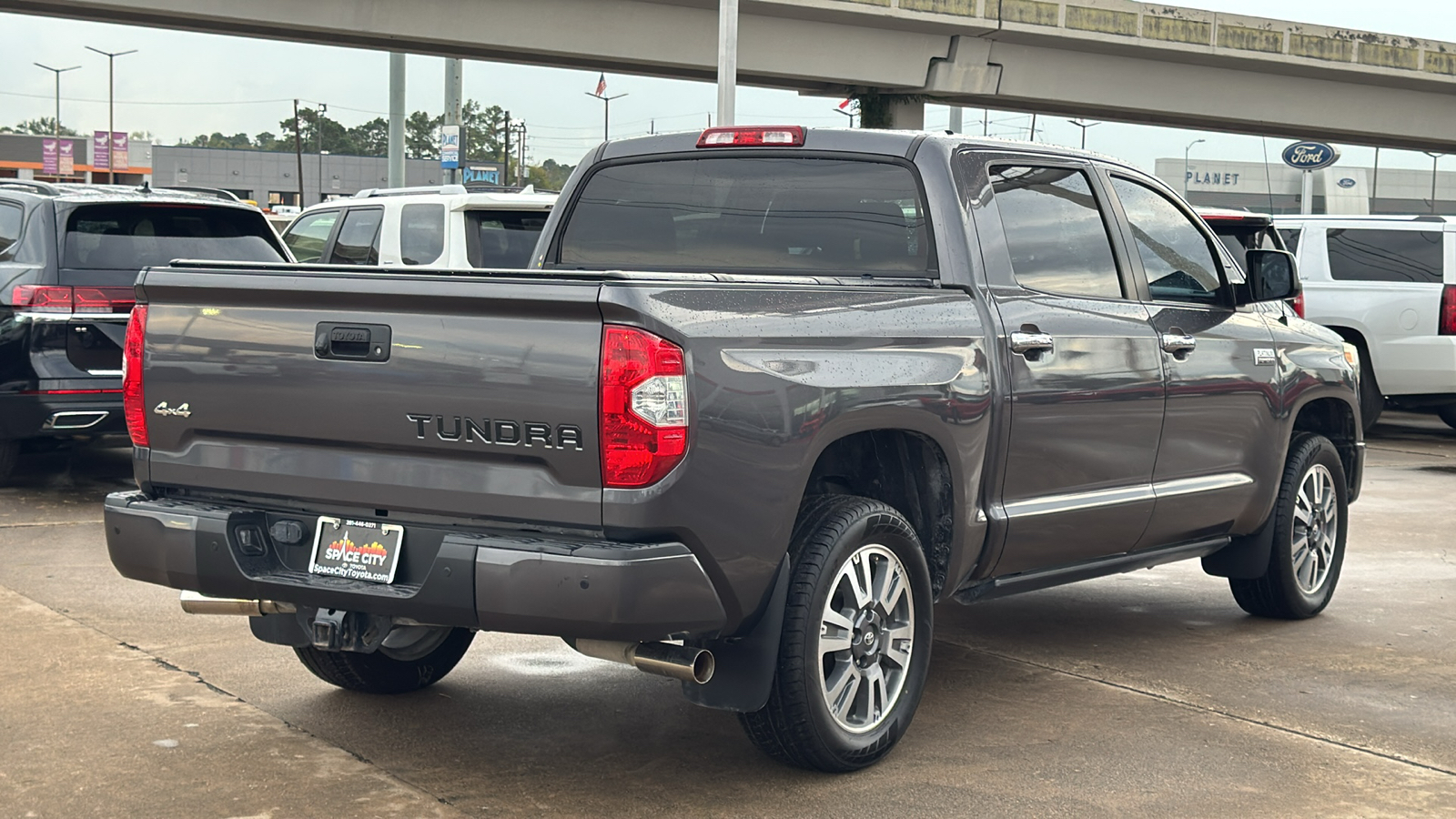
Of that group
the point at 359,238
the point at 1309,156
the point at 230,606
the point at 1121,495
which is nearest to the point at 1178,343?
the point at 1121,495

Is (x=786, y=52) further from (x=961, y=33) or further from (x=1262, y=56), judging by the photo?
(x=1262, y=56)

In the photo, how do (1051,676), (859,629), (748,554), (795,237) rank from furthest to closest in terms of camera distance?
(1051,676) → (795,237) → (859,629) → (748,554)

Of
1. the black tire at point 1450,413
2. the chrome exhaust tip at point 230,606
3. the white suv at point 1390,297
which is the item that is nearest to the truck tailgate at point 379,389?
the chrome exhaust tip at point 230,606

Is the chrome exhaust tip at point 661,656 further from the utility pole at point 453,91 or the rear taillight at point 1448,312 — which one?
the utility pole at point 453,91

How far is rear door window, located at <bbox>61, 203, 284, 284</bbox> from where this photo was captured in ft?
33.8

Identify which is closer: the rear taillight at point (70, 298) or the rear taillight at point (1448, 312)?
the rear taillight at point (70, 298)

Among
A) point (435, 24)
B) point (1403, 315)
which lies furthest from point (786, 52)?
point (1403, 315)

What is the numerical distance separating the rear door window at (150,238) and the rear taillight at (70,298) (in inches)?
3.0

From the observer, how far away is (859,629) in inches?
195

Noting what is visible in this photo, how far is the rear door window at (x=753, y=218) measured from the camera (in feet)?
18.7

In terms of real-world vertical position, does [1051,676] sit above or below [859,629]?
below

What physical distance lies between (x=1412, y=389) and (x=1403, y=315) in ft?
2.22

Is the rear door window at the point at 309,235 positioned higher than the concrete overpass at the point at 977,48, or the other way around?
the concrete overpass at the point at 977,48

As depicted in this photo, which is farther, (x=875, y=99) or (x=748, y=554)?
(x=875, y=99)
